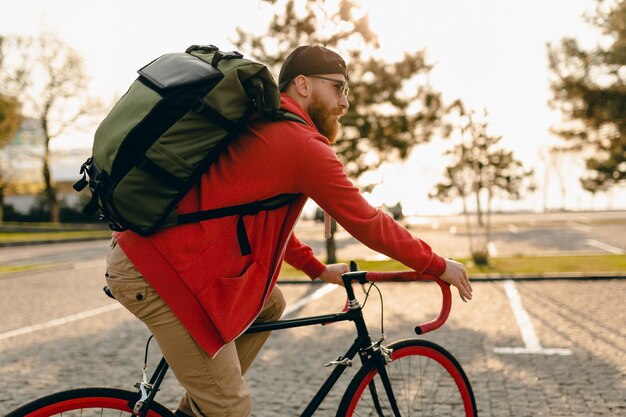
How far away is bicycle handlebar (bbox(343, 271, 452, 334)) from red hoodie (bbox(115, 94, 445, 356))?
38cm

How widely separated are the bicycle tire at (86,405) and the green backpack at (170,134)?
0.53 m

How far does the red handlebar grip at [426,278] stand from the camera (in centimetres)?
240

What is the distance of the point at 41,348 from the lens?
6.73 metres

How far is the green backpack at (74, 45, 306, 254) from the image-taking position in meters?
1.99

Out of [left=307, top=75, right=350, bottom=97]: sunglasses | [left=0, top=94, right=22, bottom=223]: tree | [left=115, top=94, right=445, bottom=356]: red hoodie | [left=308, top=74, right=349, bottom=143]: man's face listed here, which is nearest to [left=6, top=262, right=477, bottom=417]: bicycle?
[left=115, top=94, right=445, bottom=356]: red hoodie

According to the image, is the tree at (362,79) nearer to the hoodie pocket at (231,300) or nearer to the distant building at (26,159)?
the hoodie pocket at (231,300)

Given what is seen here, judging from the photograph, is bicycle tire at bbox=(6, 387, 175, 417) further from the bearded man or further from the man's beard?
the man's beard

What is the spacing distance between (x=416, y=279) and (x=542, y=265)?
Result: 12320 millimetres

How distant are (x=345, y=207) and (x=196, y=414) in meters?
0.85

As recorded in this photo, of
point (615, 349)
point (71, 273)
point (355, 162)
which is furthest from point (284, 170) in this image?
point (355, 162)

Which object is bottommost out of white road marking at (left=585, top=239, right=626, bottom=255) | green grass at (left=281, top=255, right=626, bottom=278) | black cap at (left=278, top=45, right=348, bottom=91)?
white road marking at (left=585, top=239, right=626, bottom=255)

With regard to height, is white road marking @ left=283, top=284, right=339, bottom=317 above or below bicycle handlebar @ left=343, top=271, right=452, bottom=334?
below

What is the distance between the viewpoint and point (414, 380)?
10.2 ft

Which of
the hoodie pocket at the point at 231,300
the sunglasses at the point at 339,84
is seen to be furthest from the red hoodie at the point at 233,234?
the sunglasses at the point at 339,84
